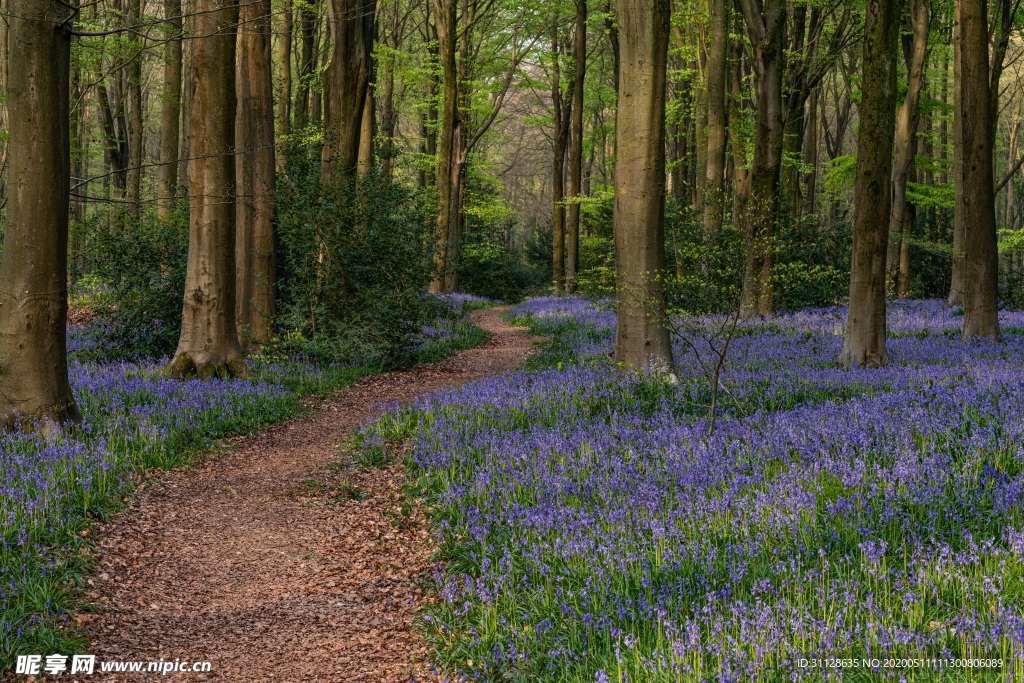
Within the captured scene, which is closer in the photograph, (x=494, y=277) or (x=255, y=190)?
(x=255, y=190)

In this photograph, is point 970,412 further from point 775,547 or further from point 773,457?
point 775,547

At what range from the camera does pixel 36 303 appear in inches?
293

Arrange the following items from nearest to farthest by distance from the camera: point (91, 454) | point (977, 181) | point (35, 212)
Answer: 1. point (91, 454)
2. point (35, 212)
3. point (977, 181)

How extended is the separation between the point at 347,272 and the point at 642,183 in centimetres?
656

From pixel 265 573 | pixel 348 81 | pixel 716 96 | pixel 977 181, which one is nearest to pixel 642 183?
pixel 265 573

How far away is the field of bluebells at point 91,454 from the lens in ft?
14.8

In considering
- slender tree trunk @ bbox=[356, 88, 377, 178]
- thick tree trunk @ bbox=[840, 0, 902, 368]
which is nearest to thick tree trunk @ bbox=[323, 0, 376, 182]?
slender tree trunk @ bbox=[356, 88, 377, 178]

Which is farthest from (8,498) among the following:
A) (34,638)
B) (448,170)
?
(448,170)

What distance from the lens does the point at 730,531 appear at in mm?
4707

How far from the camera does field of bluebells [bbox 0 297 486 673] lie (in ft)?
14.8

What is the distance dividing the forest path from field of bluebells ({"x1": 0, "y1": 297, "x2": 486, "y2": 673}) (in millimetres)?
242

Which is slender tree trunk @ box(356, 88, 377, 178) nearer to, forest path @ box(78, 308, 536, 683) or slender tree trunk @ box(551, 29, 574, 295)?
slender tree trunk @ box(551, 29, 574, 295)

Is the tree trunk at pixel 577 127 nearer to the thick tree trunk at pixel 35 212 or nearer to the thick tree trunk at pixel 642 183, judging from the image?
the thick tree trunk at pixel 642 183

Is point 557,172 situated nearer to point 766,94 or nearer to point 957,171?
point 766,94
